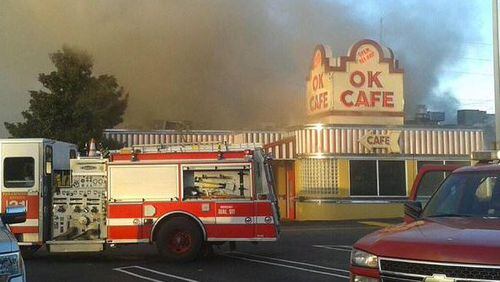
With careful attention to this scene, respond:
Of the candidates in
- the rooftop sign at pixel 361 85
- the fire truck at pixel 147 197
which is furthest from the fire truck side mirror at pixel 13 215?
the rooftop sign at pixel 361 85

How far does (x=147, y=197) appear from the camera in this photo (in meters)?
10.1

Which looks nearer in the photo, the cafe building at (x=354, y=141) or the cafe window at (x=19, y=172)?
the cafe window at (x=19, y=172)

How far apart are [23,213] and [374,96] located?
627 inches

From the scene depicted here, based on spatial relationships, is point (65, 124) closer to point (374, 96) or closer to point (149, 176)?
point (149, 176)

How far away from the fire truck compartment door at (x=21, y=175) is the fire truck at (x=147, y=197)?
2cm

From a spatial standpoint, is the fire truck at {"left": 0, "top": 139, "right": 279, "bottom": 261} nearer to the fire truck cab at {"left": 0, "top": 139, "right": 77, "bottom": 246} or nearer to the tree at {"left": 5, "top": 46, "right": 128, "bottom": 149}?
the fire truck cab at {"left": 0, "top": 139, "right": 77, "bottom": 246}

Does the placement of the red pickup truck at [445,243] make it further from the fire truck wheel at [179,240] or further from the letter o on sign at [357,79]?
the letter o on sign at [357,79]

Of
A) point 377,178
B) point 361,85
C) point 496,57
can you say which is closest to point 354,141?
point 377,178

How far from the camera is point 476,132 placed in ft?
65.9

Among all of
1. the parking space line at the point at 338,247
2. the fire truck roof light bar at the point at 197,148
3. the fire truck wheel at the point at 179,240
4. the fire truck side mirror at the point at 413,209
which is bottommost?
the parking space line at the point at 338,247

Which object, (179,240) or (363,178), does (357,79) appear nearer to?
(363,178)

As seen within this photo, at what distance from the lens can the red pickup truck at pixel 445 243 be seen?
11.7ft

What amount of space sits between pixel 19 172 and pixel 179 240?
2.97 m

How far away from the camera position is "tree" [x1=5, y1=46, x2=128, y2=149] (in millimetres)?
16469
